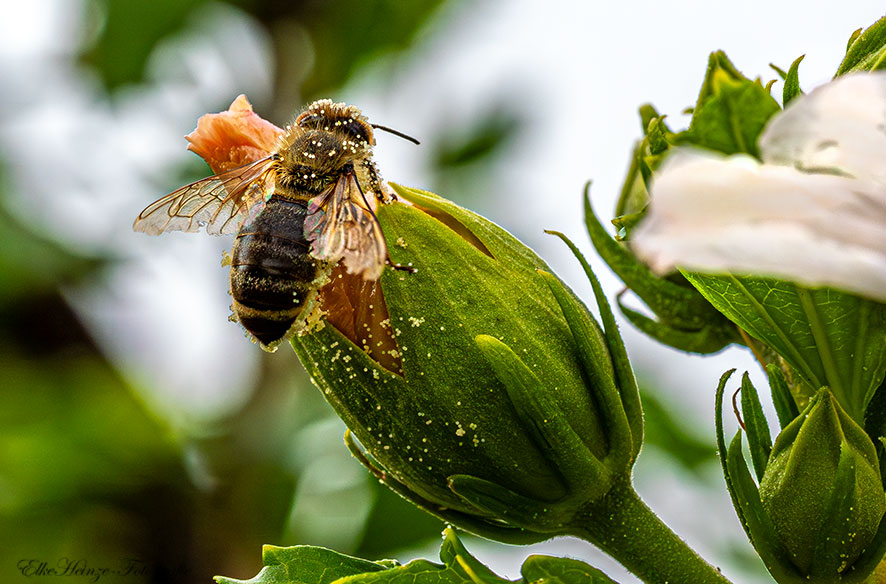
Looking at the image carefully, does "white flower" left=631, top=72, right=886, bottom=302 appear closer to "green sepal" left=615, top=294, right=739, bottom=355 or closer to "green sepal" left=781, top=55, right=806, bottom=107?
"green sepal" left=781, top=55, right=806, bottom=107

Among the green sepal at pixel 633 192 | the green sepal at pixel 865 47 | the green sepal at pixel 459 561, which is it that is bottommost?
the green sepal at pixel 459 561

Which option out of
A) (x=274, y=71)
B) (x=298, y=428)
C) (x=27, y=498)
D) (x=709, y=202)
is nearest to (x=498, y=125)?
(x=274, y=71)

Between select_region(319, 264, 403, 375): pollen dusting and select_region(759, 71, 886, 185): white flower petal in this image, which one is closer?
select_region(759, 71, 886, 185): white flower petal

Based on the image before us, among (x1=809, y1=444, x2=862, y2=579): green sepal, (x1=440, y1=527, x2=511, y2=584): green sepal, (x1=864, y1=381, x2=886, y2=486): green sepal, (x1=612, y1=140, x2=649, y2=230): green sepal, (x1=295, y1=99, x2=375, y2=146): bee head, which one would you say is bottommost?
(x1=440, y1=527, x2=511, y2=584): green sepal

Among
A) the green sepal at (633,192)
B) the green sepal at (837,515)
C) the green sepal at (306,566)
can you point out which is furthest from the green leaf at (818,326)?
the green sepal at (306,566)

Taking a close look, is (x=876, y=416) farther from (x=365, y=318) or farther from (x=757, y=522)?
(x=365, y=318)

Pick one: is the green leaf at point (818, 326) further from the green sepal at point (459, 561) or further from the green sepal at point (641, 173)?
the green sepal at point (459, 561)

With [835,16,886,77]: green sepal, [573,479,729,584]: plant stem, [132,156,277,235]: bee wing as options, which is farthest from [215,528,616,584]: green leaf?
[835,16,886,77]: green sepal
